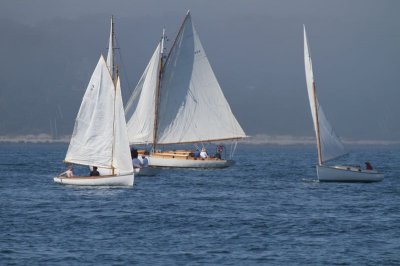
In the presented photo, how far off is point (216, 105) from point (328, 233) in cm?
6024

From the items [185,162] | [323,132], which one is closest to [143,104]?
[185,162]

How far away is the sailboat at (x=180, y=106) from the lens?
354 ft

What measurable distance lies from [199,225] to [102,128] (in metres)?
24.0

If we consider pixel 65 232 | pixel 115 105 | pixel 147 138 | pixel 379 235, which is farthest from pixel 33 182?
pixel 379 235

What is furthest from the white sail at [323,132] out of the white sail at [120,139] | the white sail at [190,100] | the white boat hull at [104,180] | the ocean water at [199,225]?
the white sail at [190,100]

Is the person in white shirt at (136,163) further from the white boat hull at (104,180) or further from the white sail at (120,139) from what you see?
the white sail at (120,139)

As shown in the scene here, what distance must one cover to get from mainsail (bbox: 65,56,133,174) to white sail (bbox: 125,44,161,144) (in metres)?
30.7

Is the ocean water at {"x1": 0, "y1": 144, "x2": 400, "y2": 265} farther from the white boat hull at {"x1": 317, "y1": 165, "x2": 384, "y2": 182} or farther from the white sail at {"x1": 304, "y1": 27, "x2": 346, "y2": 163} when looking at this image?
the white sail at {"x1": 304, "y1": 27, "x2": 346, "y2": 163}

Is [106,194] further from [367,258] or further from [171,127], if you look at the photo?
[171,127]

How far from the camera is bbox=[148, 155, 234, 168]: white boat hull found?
10750 cm

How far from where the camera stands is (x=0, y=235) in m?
49.2

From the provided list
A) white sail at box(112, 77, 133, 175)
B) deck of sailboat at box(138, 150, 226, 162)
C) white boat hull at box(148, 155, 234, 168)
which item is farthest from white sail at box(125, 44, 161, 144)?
white sail at box(112, 77, 133, 175)

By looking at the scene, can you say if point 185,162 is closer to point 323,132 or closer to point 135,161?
point 135,161

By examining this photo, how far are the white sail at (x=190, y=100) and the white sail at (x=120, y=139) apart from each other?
108 ft
